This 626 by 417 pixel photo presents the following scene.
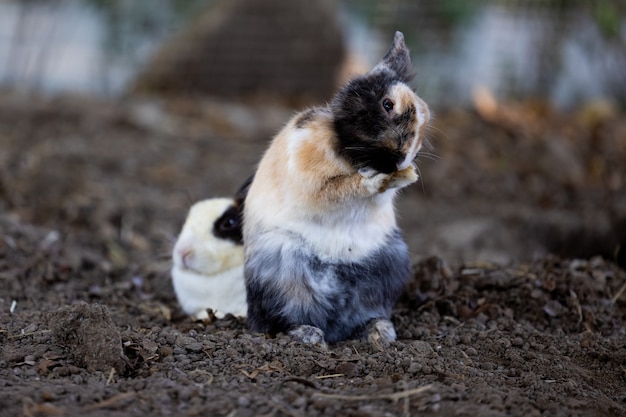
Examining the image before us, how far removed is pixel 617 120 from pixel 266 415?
30.2 feet

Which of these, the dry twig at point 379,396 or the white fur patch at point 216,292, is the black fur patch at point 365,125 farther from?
the white fur patch at point 216,292

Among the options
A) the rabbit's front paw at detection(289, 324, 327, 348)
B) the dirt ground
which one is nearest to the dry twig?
the dirt ground

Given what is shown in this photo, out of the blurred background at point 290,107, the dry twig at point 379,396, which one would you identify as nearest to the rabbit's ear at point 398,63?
the dry twig at point 379,396

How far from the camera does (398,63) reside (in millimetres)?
3982

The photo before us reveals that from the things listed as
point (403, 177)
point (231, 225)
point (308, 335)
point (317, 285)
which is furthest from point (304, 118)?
point (231, 225)

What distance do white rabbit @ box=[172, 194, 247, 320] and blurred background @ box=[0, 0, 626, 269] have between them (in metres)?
1.73

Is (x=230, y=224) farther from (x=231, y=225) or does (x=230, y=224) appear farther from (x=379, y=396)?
(x=379, y=396)

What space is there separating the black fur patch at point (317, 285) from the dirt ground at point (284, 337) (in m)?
0.11

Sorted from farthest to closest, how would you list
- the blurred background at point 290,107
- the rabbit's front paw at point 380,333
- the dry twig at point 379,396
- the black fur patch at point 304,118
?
the blurred background at point 290,107 → the rabbit's front paw at point 380,333 → the black fur patch at point 304,118 → the dry twig at point 379,396

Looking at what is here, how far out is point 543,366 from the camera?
3.87 meters

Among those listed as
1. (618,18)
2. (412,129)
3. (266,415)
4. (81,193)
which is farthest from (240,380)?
(618,18)

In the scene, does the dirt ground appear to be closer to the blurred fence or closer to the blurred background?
the blurred background

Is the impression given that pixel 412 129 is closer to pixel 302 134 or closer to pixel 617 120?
pixel 302 134

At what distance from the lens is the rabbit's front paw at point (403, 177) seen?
11.8 feet
